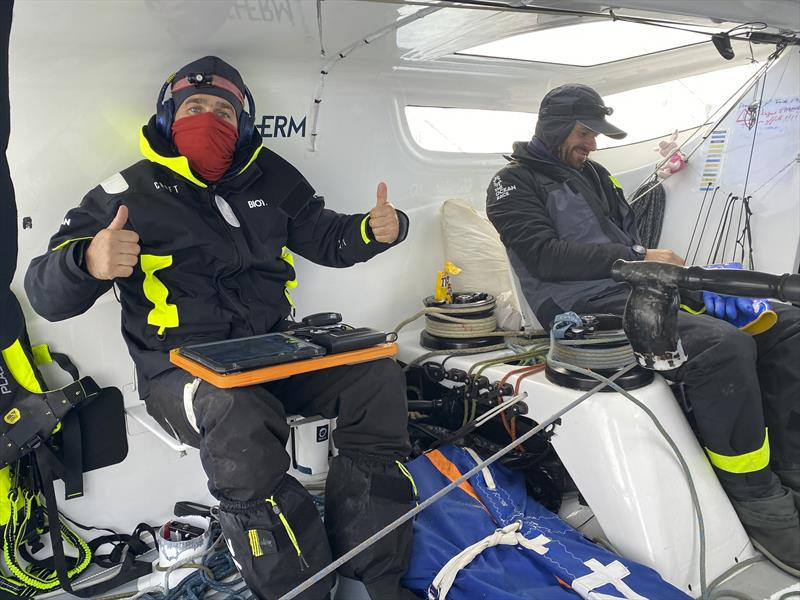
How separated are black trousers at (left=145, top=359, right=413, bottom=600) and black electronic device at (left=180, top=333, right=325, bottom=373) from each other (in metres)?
0.08

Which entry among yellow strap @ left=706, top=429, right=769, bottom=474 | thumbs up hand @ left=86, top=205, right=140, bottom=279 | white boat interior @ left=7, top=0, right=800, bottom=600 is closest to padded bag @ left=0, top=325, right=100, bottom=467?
white boat interior @ left=7, top=0, right=800, bottom=600

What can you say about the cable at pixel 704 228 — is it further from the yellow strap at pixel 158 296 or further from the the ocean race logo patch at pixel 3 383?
the the ocean race logo patch at pixel 3 383

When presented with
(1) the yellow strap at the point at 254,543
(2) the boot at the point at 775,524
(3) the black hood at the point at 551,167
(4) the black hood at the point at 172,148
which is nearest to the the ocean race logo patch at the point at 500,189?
(3) the black hood at the point at 551,167

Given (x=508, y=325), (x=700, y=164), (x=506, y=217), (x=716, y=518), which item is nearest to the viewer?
A: (x=716, y=518)

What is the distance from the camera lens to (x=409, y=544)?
170 cm

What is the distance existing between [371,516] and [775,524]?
3.84 feet

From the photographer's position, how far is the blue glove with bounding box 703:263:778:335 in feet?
6.73

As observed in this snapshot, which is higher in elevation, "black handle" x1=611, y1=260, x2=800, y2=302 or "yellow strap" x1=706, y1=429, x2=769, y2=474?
"black handle" x1=611, y1=260, x2=800, y2=302

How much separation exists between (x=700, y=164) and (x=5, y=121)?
3035mm

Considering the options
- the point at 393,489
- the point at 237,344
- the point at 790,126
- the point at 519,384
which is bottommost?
the point at 393,489

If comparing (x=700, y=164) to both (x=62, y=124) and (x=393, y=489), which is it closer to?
(x=393, y=489)

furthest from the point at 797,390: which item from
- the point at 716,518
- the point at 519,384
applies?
the point at 519,384

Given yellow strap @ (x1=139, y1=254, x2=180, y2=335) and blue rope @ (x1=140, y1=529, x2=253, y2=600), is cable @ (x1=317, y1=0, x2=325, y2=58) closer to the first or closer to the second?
yellow strap @ (x1=139, y1=254, x2=180, y2=335)

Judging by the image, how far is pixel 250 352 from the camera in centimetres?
161
